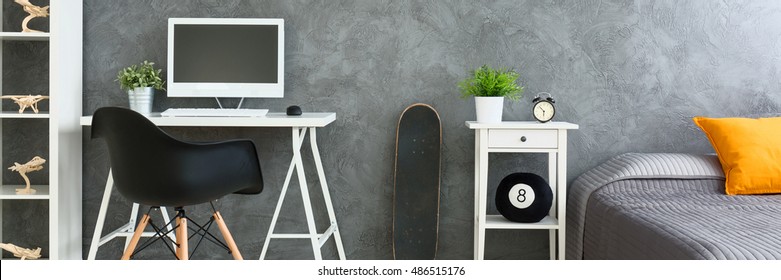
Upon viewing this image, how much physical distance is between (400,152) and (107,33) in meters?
1.45

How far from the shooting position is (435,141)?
3.31m

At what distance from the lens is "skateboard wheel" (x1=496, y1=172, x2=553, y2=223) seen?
307 centimetres

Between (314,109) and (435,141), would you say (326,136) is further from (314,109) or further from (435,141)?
(435,141)

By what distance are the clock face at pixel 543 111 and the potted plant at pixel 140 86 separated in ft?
5.47

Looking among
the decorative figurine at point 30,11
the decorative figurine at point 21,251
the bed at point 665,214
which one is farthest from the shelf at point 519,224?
the decorative figurine at point 30,11

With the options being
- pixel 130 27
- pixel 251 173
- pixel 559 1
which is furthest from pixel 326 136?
pixel 559 1

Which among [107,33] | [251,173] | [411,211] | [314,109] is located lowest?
[411,211]

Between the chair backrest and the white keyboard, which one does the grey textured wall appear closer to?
the white keyboard

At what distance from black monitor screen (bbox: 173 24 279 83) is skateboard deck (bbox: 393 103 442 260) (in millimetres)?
685

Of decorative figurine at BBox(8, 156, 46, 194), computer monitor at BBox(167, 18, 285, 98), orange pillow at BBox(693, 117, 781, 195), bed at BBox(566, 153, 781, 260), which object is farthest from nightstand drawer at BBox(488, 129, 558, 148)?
decorative figurine at BBox(8, 156, 46, 194)

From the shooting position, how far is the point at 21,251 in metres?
3.04

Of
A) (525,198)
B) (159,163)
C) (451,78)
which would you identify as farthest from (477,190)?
(159,163)

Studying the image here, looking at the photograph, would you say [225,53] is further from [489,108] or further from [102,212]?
[489,108]
